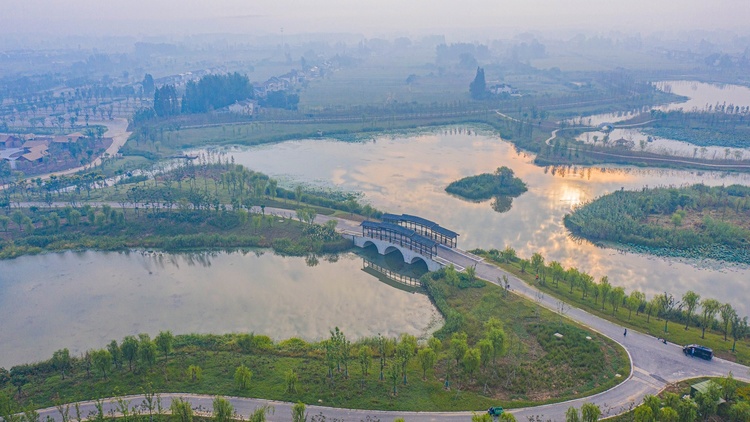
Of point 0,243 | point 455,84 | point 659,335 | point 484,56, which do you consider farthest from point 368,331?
point 484,56

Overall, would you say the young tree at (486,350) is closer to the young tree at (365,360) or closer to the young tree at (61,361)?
the young tree at (365,360)

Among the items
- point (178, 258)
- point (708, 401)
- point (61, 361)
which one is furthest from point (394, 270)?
point (708, 401)

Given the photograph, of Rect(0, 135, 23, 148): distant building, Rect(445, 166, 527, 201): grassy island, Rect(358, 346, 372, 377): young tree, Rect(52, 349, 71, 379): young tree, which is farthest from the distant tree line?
Rect(358, 346, 372, 377): young tree

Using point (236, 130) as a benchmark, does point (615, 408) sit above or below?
below

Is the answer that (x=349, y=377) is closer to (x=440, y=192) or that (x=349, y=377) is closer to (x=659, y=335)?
(x=659, y=335)

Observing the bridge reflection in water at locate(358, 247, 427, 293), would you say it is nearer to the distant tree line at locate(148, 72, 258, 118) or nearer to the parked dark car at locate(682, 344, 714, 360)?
the parked dark car at locate(682, 344, 714, 360)

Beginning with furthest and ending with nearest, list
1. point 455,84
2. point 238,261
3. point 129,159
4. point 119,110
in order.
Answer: point 455,84
point 119,110
point 129,159
point 238,261
